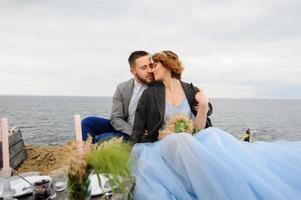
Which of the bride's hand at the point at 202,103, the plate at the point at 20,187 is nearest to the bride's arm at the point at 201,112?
the bride's hand at the point at 202,103

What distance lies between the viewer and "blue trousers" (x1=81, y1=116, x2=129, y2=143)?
4.56m

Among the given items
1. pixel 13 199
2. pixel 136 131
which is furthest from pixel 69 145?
pixel 136 131

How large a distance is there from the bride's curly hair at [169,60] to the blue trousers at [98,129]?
1257 millimetres

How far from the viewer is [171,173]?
2.79m

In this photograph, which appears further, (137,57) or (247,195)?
(137,57)

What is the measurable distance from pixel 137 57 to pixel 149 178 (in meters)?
1.74

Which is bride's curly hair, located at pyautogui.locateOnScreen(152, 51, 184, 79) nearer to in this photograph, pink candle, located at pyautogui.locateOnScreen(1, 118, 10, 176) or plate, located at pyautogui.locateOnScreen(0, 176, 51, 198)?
plate, located at pyautogui.locateOnScreen(0, 176, 51, 198)

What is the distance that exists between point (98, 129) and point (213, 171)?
244 centimetres

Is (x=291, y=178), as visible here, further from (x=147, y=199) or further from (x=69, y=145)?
(x=69, y=145)

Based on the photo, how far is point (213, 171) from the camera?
2.59 m

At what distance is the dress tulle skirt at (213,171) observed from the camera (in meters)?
2.54

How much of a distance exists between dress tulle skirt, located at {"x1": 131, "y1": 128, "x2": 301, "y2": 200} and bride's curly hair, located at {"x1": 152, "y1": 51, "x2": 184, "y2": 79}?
2.71 feet

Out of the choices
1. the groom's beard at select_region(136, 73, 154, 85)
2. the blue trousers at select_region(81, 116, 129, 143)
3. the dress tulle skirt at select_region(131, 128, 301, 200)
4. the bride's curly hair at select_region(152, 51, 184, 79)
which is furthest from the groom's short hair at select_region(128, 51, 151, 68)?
the dress tulle skirt at select_region(131, 128, 301, 200)

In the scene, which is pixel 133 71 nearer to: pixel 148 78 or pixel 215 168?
pixel 148 78
